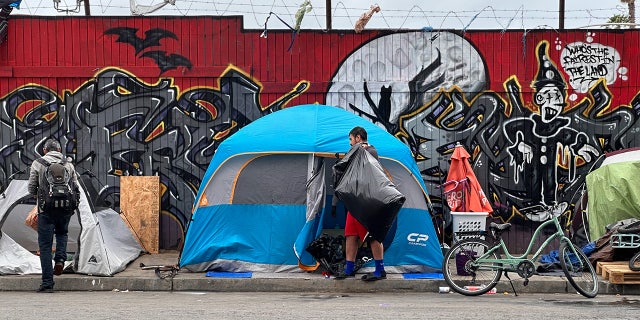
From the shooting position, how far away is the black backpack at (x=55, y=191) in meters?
9.91

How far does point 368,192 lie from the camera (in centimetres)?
1004

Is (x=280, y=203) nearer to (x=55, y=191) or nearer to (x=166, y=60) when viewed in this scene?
(x=55, y=191)

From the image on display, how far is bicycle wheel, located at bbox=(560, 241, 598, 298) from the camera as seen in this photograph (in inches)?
377

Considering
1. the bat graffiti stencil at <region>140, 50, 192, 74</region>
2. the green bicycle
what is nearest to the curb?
the green bicycle

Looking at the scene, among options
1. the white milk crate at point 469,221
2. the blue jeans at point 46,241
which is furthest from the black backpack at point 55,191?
the white milk crate at point 469,221

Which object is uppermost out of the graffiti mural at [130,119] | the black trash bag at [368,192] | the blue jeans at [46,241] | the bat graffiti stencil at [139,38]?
the bat graffiti stencil at [139,38]

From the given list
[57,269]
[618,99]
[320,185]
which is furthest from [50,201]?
[618,99]

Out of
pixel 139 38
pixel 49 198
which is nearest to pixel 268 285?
pixel 49 198

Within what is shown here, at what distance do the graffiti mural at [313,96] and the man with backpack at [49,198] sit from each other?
281 centimetres

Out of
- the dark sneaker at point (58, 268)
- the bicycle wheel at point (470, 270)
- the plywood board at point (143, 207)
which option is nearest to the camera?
the bicycle wheel at point (470, 270)

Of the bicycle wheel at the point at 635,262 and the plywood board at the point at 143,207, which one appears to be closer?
the bicycle wheel at the point at 635,262

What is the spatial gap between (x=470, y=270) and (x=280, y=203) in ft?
8.65

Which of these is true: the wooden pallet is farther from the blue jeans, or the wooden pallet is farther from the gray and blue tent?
the blue jeans

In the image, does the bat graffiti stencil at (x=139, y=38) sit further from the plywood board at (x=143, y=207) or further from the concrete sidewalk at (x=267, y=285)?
the concrete sidewalk at (x=267, y=285)
